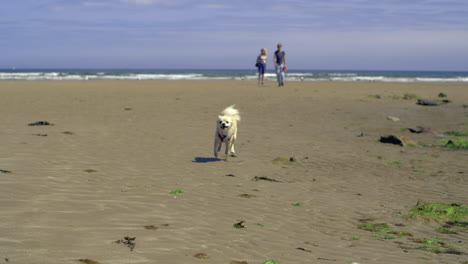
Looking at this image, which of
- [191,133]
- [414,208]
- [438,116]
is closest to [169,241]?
[414,208]

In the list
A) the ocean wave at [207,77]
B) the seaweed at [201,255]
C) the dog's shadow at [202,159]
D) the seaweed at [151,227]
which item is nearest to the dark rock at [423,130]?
the dog's shadow at [202,159]

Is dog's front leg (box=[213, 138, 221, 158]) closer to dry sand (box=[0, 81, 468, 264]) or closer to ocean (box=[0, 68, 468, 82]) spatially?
dry sand (box=[0, 81, 468, 264])

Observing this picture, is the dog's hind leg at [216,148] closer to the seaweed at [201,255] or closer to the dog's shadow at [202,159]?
the dog's shadow at [202,159]

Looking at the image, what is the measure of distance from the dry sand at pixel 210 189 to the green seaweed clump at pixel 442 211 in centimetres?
17

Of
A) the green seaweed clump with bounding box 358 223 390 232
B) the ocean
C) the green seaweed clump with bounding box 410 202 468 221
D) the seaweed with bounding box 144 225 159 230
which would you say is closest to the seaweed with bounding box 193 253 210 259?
the seaweed with bounding box 144 225 159 230

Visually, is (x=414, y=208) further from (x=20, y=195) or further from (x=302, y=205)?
(x=20, y=195)

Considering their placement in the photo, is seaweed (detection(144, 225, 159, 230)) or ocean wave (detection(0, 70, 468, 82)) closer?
seaweed (detection(144, 225, 159, 230))

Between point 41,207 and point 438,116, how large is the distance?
46.8 ft

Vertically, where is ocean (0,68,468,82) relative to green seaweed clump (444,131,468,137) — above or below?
above

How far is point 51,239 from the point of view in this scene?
3875mm

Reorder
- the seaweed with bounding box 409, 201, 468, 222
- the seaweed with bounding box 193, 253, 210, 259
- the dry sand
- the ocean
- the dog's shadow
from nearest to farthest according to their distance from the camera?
1. the seaweed with bounding box 193, 253, 210, 259
2. the dry sand
3. the seaweed with bounding box 409, 201, 468, 222
4. the dog's shadow
5. the ocean

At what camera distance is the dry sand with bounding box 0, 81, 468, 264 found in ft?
13.5

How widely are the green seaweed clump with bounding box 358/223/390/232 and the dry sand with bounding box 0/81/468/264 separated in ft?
0.23

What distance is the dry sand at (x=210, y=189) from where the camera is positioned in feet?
13.5
